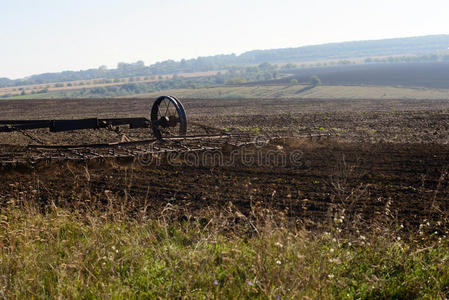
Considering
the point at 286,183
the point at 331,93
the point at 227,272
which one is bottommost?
the point at 286,183

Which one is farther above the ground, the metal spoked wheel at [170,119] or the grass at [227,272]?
the metal spoked wheel at [170,119]

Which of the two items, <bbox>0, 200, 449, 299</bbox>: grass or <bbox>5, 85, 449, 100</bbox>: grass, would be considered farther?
<bbox>5, 85, 449, 100</bbox>: grass

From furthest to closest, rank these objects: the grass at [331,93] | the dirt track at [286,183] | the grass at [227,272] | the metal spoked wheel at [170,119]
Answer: the grass at [331,93]
the metal spoked wheel at [170,119]
the dirt track at [286,183]
the grass at [227,272]

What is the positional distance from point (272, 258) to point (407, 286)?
1.36m

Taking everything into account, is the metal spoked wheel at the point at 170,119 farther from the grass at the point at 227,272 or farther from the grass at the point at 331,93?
the grass at the point at 331,93

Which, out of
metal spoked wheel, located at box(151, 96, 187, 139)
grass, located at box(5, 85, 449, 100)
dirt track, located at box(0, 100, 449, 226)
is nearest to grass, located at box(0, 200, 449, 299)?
dirt track, located at box(0, 100, 449, 226)

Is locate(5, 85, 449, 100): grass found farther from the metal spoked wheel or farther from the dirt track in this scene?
the metal spoked wheel

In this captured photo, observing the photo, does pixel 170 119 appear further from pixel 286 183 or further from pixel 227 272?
pixel 227 272

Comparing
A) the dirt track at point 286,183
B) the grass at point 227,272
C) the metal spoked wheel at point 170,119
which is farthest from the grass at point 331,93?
the grass at point 227,272

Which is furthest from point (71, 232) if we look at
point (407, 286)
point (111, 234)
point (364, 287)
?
point (407, 286)

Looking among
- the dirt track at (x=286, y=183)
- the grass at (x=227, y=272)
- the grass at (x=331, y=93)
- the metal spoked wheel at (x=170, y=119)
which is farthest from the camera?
the grass at (x=331, y=93)

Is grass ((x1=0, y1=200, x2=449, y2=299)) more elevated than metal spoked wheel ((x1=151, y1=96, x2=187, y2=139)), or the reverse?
metal spoked wheel ((x1=151, y1=96, x2=187, y2=139))

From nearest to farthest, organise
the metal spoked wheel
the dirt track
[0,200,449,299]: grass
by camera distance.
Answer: [0,200,449,299]: grass < the dirt track < the metal spoked wheel

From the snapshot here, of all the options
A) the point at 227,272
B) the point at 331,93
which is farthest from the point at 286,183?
the point at 331,93
